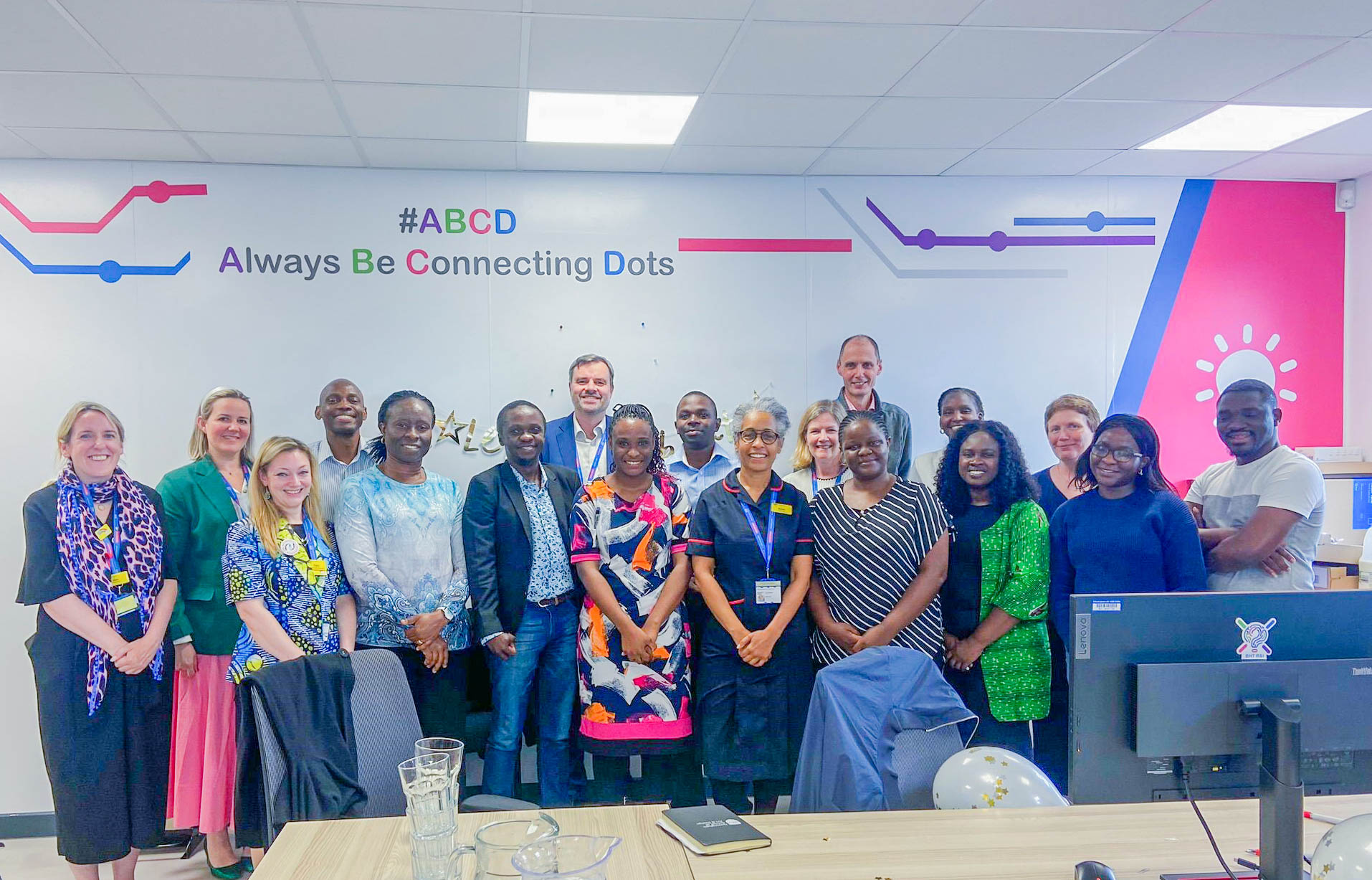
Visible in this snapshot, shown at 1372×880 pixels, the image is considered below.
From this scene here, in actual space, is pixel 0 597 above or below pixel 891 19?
below

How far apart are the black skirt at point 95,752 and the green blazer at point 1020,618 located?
308 centimetres

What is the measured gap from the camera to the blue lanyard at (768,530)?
3322 millimetres

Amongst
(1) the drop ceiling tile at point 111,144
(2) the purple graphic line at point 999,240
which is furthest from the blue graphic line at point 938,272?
(1) the drop ceiling tile at point 111,144

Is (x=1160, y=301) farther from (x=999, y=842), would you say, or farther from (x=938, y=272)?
(x=999, y=842)

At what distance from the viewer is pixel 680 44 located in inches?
125

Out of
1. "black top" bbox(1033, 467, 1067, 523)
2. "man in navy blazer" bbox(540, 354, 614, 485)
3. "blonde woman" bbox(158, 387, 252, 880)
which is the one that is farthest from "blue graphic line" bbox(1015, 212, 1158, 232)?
"blonde woman" bbox(158, 387, 252, 880)

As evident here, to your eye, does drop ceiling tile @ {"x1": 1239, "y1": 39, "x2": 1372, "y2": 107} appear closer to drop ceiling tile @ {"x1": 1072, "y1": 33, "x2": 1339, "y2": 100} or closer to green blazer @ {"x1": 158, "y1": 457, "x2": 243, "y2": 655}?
drop ceiling tile @ {"x1": 1072, "y1": 33, "x2": 1339, "y2": 100}

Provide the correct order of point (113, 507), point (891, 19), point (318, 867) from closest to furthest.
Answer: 1. point (318, 867)
2. point (891, 19)
3. point (113, 507)

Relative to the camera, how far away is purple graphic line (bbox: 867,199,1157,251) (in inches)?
191

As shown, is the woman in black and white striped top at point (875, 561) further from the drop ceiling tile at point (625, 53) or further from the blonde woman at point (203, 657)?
the blonde woman at point (203, 657)

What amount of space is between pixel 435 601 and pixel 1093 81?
10.8ft

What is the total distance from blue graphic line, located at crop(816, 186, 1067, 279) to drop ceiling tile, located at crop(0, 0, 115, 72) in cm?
321

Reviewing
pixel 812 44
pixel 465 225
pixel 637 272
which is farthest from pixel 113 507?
pixel 812 44

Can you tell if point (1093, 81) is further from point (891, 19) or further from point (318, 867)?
point (318, 867)
